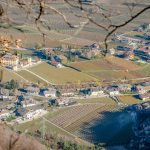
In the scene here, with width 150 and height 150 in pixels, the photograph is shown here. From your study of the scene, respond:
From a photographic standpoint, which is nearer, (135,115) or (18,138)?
(18,138)

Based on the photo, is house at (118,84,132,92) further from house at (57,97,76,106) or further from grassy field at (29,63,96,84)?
house at (57,97,76,106)

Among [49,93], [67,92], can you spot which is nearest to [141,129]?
[49,93]

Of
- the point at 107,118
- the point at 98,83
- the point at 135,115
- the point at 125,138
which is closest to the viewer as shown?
the point at 125,138

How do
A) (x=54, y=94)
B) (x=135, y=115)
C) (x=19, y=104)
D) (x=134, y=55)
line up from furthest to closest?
(x=134, y=55) < (x=54, y=94) < (x=19, y=104) < (x=135, y=115)

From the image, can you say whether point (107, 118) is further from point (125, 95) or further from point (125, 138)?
point (125, 95)

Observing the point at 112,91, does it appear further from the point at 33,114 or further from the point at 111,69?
the point at 33,114

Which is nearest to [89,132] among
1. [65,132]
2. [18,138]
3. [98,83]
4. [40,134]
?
[65,132]
